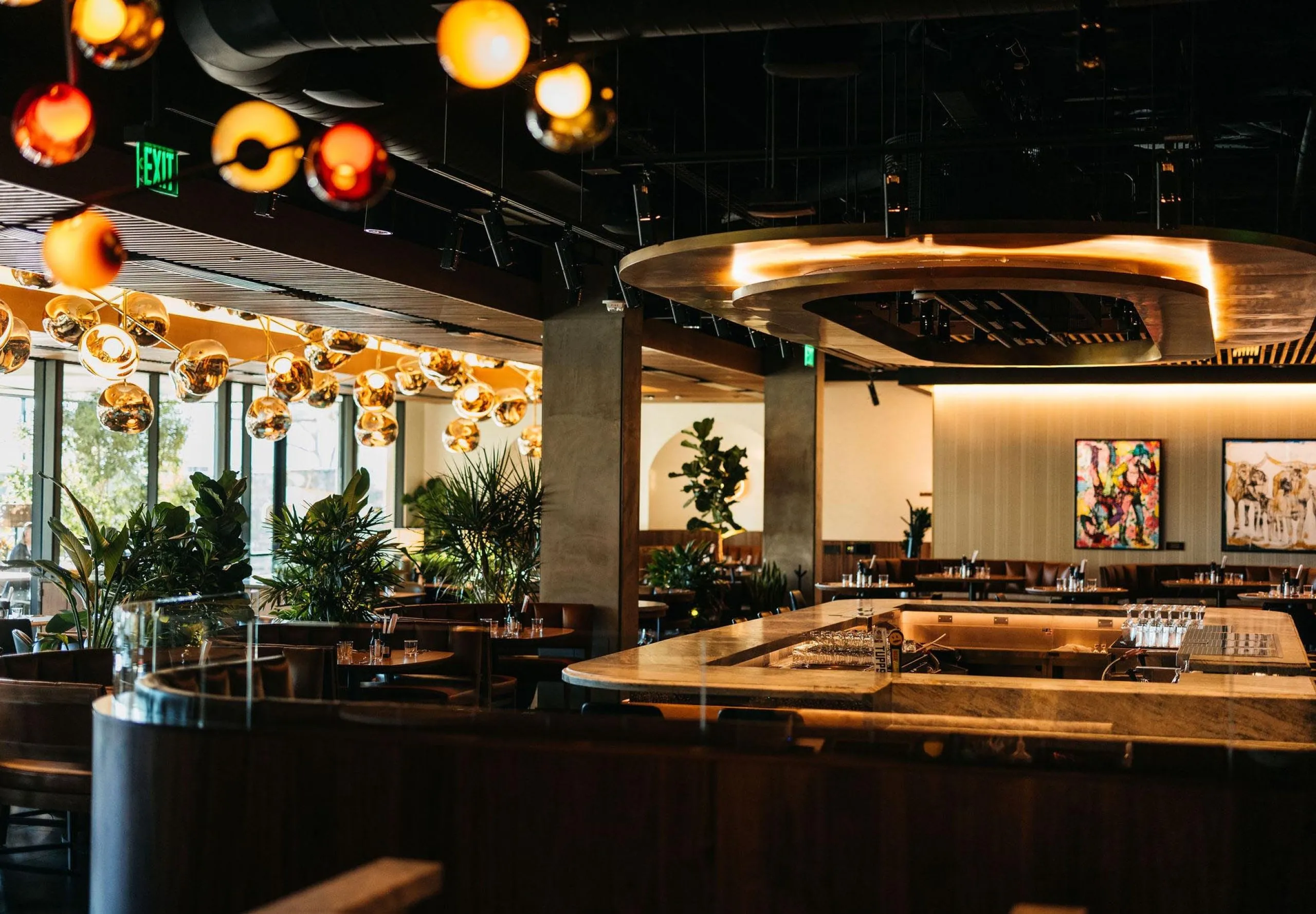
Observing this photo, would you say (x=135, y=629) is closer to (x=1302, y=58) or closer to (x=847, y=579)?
(x=1302, y=58)

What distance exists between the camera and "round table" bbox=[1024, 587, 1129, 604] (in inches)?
545

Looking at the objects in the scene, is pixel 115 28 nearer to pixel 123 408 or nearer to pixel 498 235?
pixel 498 235

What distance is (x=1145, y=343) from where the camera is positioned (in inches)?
376

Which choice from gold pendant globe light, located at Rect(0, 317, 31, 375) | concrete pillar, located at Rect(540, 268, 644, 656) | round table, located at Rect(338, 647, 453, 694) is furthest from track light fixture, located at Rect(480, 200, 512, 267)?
concrete pillar, located at Rect(540, 268, 644, 656)

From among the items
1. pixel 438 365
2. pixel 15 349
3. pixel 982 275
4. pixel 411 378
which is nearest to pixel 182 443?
pixel 411 378

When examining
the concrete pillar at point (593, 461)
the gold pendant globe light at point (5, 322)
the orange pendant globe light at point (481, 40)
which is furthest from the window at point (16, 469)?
the orange pendant globe light at point (481, 40)

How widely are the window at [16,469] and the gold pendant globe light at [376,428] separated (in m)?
4.01

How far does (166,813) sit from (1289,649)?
194 inches

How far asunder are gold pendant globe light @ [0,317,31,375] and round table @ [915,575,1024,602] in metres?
9.90

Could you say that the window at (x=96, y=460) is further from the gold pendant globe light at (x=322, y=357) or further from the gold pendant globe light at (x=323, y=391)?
the gold pendant globe light at (x=322, y=357)

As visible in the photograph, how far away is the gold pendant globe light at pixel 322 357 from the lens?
10.4 metres

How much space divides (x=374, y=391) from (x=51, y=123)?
839 cm

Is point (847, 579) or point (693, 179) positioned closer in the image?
point (693, 179)

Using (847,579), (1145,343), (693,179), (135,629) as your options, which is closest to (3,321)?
(135,629)
